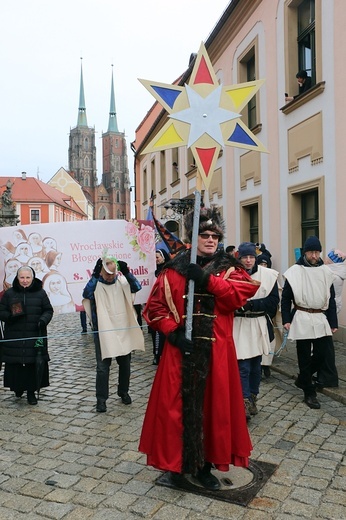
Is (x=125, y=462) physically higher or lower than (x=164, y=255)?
lower

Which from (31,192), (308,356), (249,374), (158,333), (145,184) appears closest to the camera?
(249,374)

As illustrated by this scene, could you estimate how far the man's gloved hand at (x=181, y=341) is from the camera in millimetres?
3221

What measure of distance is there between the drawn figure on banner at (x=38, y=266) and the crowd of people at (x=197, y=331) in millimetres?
28

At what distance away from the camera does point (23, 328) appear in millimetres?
5723

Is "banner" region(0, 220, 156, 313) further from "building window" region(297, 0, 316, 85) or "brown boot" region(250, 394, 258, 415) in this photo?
"building window" region(297, 0, 316, 85)

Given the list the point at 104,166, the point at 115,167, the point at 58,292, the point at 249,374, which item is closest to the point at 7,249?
the point at 58,292

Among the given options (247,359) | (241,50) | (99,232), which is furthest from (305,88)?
(247,359)

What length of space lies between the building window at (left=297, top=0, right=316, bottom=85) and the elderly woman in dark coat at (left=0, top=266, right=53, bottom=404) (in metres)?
7.14

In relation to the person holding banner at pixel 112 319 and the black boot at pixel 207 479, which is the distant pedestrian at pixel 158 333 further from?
the black boot at pixel 207 479

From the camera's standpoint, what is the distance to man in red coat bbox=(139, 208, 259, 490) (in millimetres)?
3260

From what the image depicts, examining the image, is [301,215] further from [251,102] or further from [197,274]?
[197,274]

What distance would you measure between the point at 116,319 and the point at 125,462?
1954mm

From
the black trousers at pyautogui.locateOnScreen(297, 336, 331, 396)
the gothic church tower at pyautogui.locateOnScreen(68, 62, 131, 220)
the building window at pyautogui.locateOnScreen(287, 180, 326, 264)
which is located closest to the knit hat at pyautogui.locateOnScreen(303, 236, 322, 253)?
the black trousers at pyautogui.locateOnScreen(297, 336, 331, 396)

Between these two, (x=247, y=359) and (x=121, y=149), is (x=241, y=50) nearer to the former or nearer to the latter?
(x=247, y=359)
